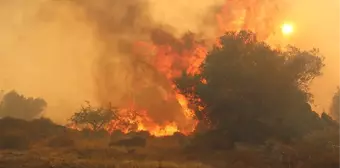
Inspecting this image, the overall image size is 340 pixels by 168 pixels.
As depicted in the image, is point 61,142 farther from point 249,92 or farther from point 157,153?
point 249,92

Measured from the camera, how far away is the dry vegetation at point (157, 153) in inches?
1476

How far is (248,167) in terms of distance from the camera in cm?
4028

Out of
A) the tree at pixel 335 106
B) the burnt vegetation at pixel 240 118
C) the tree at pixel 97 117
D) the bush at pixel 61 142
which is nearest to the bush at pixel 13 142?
the burnt vegetation at pixel 240 118

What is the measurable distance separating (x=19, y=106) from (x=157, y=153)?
11518cm

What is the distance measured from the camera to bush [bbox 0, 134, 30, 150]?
58.9 meters

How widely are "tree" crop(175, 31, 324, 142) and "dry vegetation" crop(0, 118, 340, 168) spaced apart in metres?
4.00

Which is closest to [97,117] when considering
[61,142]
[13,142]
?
[61,142]

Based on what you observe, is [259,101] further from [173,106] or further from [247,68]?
[173,106]

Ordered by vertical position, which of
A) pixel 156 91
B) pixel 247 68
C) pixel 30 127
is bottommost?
pixel 30 127

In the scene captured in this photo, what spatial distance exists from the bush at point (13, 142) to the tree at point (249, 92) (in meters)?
25.5

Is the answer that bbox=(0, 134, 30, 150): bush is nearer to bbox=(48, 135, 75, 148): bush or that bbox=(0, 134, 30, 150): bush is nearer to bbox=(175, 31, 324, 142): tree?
bbox=(48, 135, 75, 148): bush

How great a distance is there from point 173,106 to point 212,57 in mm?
28012

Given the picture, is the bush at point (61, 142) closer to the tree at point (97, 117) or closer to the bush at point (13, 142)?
the bush at point (13, 142)

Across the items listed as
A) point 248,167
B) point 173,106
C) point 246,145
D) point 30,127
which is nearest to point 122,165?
point 248,167
